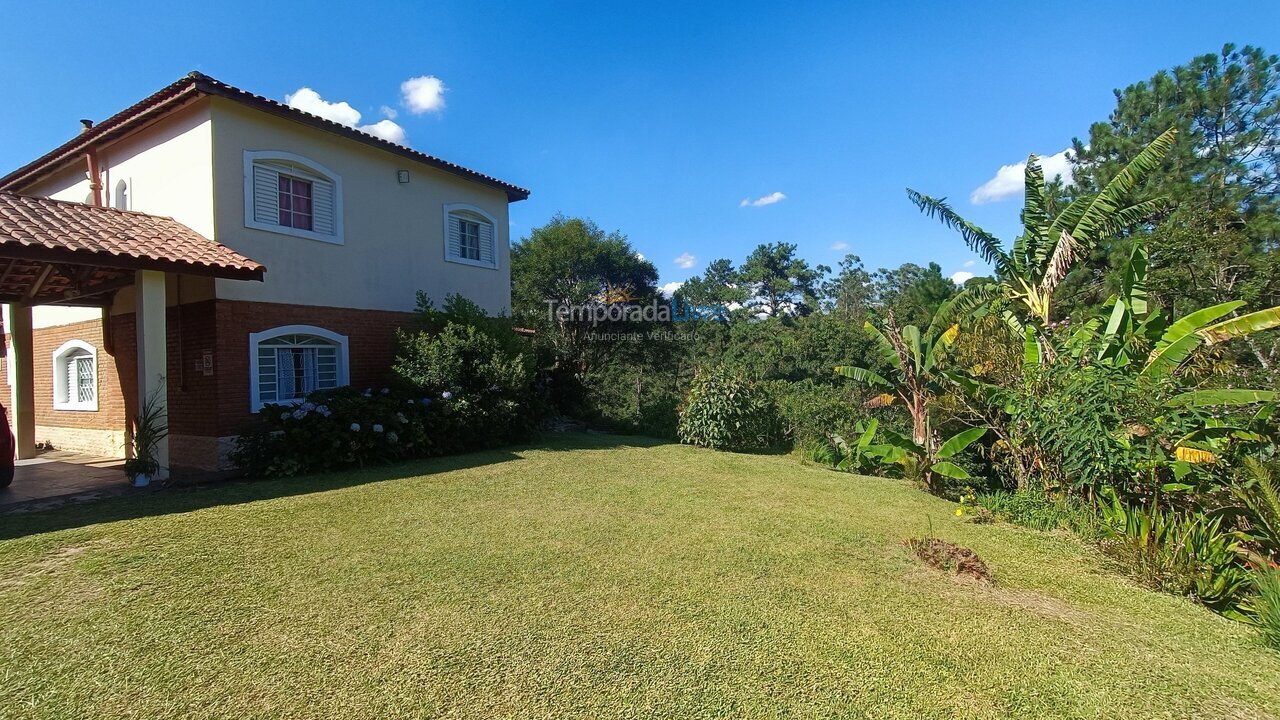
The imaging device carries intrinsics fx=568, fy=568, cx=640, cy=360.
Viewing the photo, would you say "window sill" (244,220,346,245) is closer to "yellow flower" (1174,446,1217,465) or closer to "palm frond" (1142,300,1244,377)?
"palm frond" (1142,300,1244,377)

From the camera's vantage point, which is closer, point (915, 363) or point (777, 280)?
point (915, 363)

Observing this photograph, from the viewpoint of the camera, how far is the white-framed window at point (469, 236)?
44.0ft

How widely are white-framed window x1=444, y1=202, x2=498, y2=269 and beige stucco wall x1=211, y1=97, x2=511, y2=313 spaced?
0.13 metres

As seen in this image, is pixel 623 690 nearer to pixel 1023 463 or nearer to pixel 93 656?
pixel 93 656

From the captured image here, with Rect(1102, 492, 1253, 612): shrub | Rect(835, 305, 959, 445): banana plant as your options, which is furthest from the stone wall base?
Rect(1102, 492, 1253, 612): shrub

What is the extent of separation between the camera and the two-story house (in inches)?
340

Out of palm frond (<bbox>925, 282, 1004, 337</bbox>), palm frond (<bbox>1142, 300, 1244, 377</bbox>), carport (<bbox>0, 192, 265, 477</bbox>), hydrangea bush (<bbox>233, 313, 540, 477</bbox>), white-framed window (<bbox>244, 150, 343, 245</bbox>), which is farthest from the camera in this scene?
palm frond (<bbox>925, 282, 1004, 337</bbox>)

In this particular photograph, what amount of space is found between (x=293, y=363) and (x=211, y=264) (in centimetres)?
281

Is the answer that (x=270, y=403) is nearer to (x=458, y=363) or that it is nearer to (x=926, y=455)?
(x=458, y=363)

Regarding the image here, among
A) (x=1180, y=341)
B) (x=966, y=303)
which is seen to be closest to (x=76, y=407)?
(x=966, y=303)

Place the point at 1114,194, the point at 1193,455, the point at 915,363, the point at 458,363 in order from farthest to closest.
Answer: the point at 458,363 < the point at 915,363 < the point at 1114,194 < the point at 1193,455

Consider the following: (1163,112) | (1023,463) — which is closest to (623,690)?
(1023,463)

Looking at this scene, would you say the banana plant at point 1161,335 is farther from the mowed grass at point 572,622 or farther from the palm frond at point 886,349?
the palm frond at point 886,349

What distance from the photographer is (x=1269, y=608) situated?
3910 millimetres
